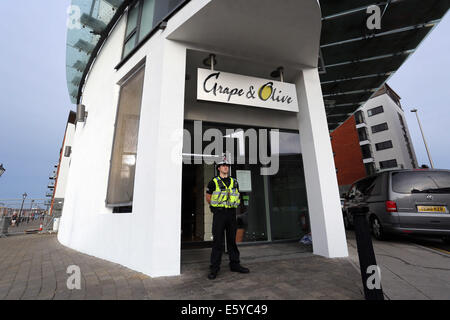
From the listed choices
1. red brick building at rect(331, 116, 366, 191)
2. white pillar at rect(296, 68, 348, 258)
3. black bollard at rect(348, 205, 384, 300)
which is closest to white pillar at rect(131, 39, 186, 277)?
black bollard at rect(348, 205, 384, 300)

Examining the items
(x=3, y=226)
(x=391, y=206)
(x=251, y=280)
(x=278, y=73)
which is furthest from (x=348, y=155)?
(x=3, y=226)

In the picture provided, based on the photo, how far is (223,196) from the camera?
3.32 m

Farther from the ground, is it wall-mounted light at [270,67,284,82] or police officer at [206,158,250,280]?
wall-mounted light at [270,67,284,82]

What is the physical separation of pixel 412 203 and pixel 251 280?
4.44m

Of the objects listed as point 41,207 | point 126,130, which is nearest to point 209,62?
point 126,130

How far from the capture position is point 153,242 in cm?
320

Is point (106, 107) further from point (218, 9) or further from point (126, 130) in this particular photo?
point (218, 9)

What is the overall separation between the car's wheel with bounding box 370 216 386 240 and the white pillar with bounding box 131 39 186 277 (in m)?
5.29

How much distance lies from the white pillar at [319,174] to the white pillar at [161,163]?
9.20 ft

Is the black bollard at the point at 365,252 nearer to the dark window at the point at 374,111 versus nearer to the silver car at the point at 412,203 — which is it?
the silver car at the point at 412,203

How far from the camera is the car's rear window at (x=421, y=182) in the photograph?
4793 mm

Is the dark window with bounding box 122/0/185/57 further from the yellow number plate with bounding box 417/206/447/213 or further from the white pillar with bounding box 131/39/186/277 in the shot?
the yellow number plate with bounding box 417/206/447/213

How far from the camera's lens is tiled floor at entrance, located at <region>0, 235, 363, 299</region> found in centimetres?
242
